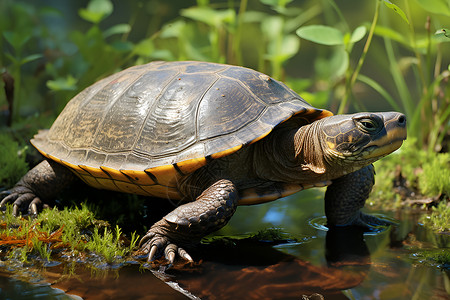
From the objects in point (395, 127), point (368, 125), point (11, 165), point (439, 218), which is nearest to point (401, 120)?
point (395, 127)

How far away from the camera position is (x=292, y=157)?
278 cm

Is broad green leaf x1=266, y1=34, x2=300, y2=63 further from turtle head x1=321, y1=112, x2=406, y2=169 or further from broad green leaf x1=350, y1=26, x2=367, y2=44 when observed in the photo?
turtle head x1=321, y1=112, x2=406, y2=169

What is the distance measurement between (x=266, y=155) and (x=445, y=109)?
96.8 inches

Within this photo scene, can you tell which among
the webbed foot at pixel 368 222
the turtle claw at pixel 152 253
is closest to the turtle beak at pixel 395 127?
the webbed foot at pixel 368 222

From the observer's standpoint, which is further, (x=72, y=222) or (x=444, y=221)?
(x=444, y=221)

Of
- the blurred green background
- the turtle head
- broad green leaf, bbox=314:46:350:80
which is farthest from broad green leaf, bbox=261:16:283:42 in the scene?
the turtle head

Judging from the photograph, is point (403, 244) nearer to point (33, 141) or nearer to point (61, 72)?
point (33, 141)

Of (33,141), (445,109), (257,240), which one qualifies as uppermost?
(445,109)

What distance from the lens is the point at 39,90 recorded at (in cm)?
665

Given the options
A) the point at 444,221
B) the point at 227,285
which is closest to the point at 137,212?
the point at 227,285

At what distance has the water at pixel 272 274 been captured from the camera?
6.59ft

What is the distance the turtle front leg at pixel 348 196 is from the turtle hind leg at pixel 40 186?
2083mm

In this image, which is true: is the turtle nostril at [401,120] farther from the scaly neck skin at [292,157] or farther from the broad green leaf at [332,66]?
the broad green leaf at [332,66]

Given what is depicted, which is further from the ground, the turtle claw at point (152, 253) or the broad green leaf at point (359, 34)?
the broad green leaf at point (359, 34)
